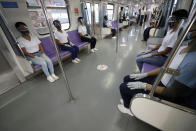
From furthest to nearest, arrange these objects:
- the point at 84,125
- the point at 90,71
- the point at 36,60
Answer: the point at 90,71 → the point at 36,60 → the point at 84,125

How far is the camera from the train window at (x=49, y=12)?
2.45 metres

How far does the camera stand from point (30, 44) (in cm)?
209

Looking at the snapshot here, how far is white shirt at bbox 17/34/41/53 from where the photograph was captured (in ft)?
6.47

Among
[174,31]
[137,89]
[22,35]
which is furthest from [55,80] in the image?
[174,31]

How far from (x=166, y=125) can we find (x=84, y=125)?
103 cm

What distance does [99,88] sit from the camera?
6.55 feet

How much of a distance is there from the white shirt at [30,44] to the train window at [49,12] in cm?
67

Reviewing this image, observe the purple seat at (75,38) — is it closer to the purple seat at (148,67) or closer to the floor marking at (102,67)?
the floor marking at (102,67)

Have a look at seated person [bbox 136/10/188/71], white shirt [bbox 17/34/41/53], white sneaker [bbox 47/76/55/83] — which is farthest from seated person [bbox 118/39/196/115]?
white shirt [bbox 17/34/41/53]

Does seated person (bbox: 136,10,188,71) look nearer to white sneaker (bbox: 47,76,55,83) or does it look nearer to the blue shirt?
the blue shirt

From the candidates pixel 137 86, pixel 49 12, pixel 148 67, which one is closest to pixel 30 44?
pixel 49 12

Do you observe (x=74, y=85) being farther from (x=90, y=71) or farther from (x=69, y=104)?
(x=90, y=71)

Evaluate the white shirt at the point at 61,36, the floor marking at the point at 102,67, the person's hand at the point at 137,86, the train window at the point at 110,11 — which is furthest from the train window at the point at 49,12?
the train window at the point at 110,11

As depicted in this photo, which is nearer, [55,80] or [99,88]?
[99,88]
